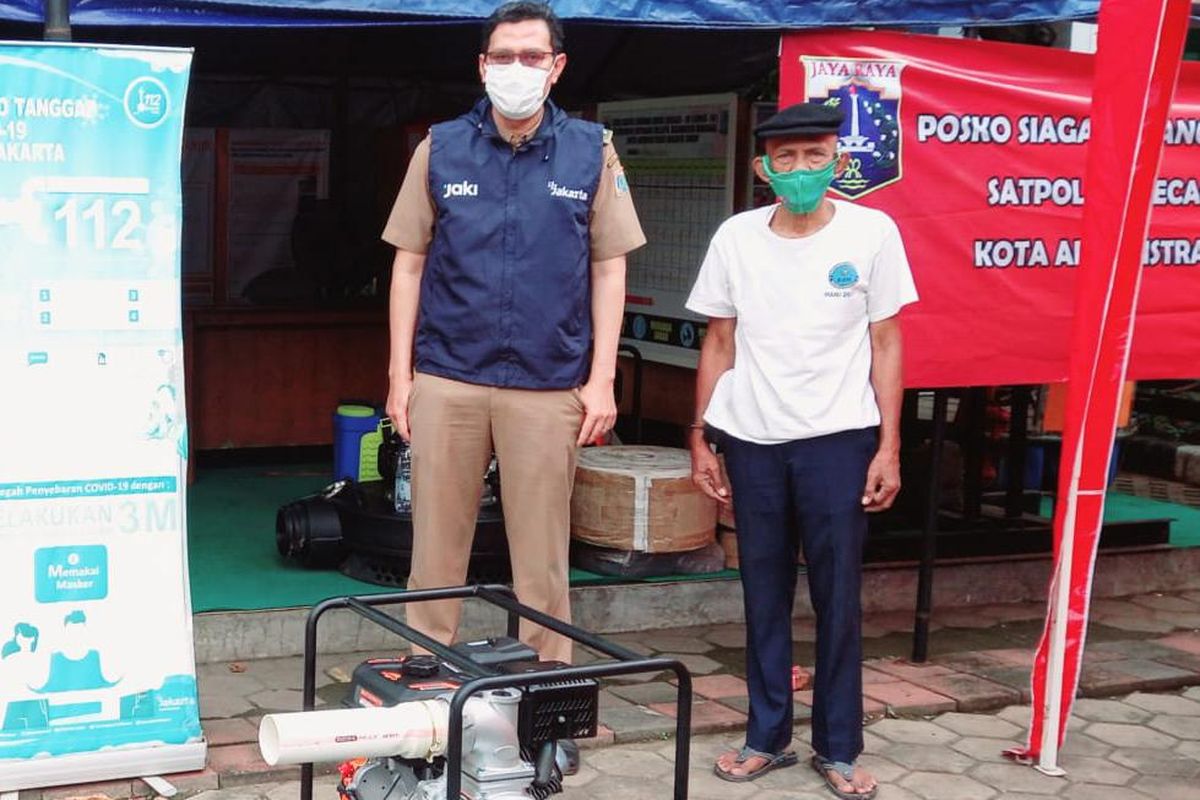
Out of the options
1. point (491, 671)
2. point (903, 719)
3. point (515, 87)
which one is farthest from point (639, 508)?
point (491, 671)

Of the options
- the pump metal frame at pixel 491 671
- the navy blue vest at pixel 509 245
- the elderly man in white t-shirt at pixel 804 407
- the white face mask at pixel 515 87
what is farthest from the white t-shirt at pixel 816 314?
the pump metal frame at pixel 491 671

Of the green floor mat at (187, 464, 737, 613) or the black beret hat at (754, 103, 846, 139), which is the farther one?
the green floor mat at (187, 464, 737, 613)

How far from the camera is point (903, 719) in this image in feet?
18.5

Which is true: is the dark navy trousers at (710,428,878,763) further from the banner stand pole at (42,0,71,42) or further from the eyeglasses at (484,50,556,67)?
the banner stand pole at (42,0,71,42)

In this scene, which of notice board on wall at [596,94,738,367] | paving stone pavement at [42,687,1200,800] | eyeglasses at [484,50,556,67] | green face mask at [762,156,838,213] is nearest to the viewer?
eyeglasses at [484,50,556,67]

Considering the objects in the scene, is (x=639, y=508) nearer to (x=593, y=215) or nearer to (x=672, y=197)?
(x=672, y=197)

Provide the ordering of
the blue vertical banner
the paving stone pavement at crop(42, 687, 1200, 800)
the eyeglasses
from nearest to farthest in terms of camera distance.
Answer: the blue vertical banner < the eyeglasses < the paving stone pavement at crop(42, 687, 1200, 800)

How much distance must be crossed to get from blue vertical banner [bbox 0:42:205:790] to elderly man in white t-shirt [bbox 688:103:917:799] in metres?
1.57

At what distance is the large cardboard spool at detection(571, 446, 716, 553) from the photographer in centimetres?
643

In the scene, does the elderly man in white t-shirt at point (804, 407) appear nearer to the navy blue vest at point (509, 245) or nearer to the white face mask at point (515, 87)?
the navy blue vest at point (509, 245)

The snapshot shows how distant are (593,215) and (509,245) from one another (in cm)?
28

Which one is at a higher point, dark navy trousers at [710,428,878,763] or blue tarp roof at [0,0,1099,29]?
blue tarp roof at [0,0,1099,29]

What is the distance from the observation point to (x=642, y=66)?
810cm

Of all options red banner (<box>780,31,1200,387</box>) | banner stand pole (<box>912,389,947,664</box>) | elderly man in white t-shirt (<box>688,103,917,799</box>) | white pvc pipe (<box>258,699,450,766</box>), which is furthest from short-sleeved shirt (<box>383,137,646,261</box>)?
white pvc pipe (<box>258,699,450,766</box>)
